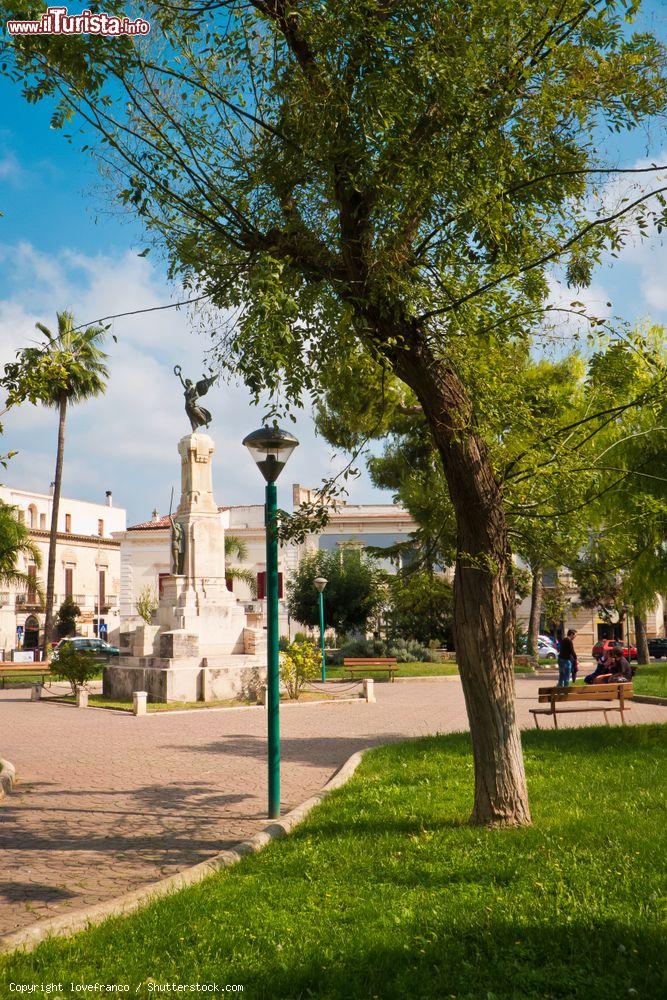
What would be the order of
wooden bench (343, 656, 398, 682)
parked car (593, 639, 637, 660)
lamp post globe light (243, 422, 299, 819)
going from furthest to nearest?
wooden bench (343, 656, 398, 682) < parked car (593, 639, 637, 660) < lamp post globe light (243, 422, 299, 819)

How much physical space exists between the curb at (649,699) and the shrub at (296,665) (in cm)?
A: 668

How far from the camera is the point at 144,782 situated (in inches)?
375

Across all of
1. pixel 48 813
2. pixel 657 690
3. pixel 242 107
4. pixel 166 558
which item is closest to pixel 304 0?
pixel 242 107

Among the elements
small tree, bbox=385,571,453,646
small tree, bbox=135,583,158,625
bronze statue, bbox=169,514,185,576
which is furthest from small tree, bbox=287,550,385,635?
bronze statue, bbox=169,514,185,576

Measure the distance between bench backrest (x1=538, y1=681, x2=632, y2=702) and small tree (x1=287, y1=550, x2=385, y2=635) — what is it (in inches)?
917

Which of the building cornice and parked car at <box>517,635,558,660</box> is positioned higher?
the building cornice

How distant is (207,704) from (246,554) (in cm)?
3624

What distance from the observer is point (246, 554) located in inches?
2160

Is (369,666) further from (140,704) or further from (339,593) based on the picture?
(339,593)

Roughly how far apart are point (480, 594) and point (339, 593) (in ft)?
102

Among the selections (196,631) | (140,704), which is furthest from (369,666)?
(140,704)

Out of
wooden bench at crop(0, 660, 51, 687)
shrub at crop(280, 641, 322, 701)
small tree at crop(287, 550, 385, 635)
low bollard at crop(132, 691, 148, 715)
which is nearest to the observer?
low bollard at crop(132, 691, 148, 715)

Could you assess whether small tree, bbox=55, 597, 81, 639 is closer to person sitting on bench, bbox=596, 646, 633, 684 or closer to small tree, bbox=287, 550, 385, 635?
small tree, bbox=287, 550, 385, 635

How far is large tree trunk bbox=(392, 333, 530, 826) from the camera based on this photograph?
248 inches
